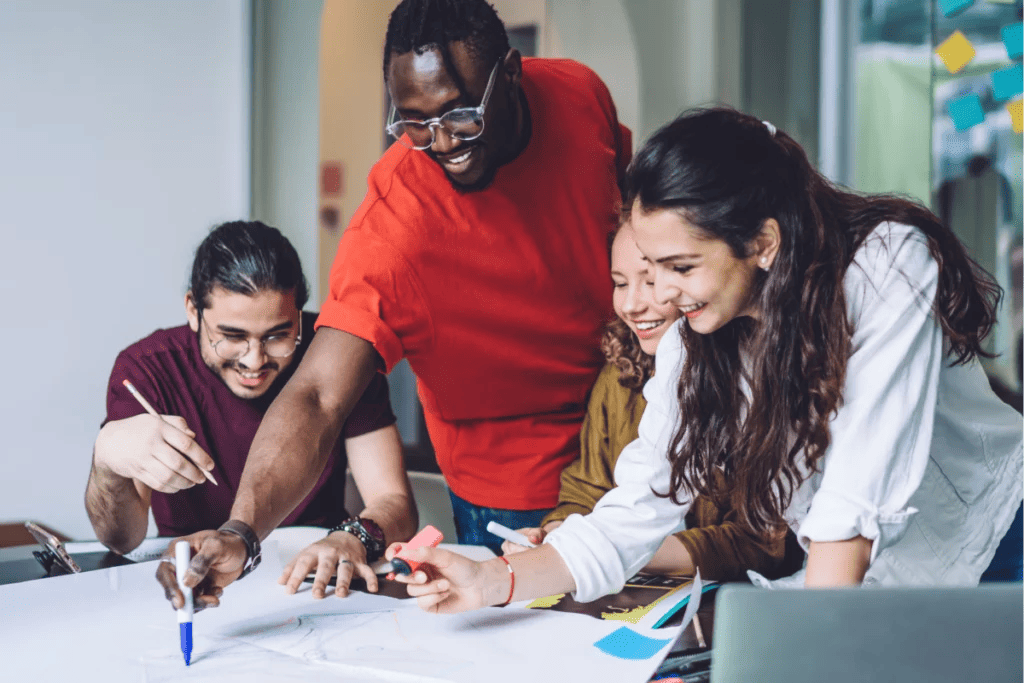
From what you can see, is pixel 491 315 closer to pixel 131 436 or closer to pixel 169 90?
pixel 131 436

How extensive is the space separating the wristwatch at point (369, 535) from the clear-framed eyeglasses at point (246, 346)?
1.49 ft

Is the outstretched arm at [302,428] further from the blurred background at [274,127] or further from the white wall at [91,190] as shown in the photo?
the white wall at [91,190]

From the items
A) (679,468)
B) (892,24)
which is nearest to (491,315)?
(679,468)

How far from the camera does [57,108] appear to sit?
107 inches

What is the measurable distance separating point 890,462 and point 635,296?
67 cm

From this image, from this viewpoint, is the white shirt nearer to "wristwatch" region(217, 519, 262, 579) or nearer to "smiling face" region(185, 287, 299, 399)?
"wristwatch" region(217, 519, 262, 579)

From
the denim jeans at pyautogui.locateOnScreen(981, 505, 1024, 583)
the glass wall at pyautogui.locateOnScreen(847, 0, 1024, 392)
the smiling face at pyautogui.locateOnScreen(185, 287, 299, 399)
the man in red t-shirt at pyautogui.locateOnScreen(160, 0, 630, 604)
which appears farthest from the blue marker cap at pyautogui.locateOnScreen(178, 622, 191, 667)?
the glass wall at pyautogui.locateOnScreen(847, 0, 1024, 392)

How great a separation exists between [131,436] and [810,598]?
3.52 feet

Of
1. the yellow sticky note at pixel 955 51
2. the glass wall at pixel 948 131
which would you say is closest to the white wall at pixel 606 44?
the glass wall at pixel 948 131

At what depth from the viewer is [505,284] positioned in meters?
1.54

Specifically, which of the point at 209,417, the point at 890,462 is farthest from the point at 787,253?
the point at 209,417

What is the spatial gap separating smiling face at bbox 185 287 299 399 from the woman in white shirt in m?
0.82

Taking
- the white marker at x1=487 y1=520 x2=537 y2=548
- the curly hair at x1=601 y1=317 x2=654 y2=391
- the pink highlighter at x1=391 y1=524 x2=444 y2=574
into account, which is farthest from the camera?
the curly hair at x1=601 y1=317 x2=654 y2=391

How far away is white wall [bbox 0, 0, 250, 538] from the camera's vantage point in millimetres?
2662
